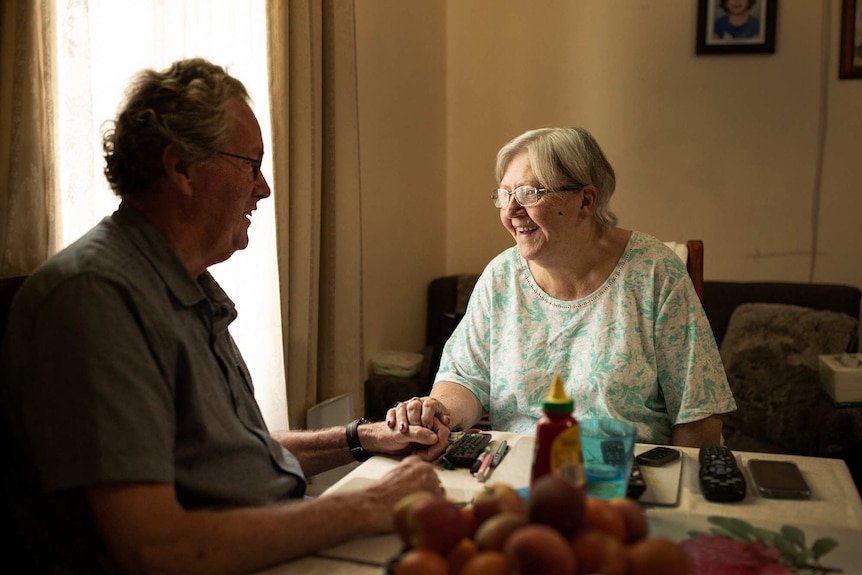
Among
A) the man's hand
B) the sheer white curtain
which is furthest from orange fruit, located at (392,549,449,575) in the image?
the sheer white curtain

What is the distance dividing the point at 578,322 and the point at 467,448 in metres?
0.55

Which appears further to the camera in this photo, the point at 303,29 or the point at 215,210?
the point at 303,29

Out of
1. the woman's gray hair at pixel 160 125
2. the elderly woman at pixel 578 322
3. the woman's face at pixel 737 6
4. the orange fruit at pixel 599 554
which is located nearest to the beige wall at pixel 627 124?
the woman's face at pixel 737 6

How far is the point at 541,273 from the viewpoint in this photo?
1991mm

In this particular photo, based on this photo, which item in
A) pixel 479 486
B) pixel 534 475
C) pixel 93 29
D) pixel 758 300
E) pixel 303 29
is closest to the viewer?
pixel 534 475

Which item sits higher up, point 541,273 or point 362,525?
point 541,273

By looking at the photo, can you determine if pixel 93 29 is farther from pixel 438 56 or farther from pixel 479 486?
pixel 438 56

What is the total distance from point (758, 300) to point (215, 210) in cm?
261

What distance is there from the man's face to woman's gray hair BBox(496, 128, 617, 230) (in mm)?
779

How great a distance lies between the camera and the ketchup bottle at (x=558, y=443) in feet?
3.26

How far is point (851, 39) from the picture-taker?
11.0 feet

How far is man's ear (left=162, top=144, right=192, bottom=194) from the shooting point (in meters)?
1.25

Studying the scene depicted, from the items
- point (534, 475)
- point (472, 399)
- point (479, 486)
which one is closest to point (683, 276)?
point (472, 399)

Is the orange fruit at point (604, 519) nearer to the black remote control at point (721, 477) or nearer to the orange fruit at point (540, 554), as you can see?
the orange fruit at point (540, 554)
